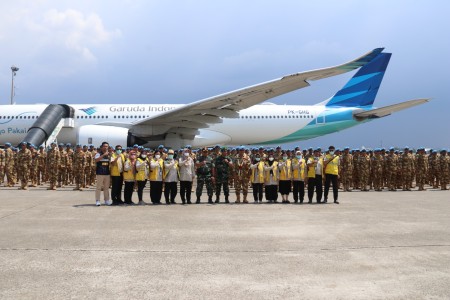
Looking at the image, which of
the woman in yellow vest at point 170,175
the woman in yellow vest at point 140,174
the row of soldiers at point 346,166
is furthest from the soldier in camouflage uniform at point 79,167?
the woman in yellow vest at point 170,175

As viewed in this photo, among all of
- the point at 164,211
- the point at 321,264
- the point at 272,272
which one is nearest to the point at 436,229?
the point at 321,264

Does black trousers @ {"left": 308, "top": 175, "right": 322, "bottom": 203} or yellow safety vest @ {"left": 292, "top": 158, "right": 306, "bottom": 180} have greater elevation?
yellow safety vest @ {"left": 292, "top": 158, "right": 306, "bottom": 180}

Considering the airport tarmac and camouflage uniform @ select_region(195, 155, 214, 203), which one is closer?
the airport tarmac

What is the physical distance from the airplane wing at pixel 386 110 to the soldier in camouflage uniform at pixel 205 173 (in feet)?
32.6

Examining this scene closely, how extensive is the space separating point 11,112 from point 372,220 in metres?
19.7

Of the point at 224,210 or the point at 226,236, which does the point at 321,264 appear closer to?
the point at 226,236

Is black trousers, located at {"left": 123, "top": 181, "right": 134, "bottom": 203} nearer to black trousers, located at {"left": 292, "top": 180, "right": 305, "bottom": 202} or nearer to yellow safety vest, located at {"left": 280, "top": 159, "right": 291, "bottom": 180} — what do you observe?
yellow safety vest, located at {"left": 280, "top": 159, "right": 291, "bottom": 180}

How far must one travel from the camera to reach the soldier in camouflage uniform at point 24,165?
559 inches

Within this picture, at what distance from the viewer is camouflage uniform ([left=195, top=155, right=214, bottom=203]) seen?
10.8m

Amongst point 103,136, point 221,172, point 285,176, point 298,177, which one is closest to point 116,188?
point 221,172

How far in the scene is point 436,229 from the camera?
678cm

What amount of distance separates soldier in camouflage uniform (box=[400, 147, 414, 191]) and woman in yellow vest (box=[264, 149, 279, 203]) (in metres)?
7.18

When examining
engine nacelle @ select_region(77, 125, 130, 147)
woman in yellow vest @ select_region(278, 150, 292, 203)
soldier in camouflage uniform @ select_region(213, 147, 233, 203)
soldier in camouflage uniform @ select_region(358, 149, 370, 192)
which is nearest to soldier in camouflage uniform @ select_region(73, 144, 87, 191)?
engine nacelle @ select_region(77, 125, 130, 147)

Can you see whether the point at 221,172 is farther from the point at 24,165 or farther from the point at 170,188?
the point at 24,165
